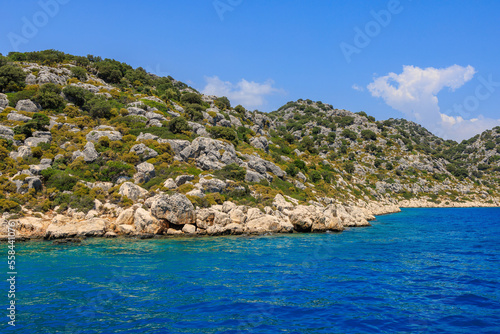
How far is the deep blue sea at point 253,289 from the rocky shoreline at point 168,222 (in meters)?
4.49

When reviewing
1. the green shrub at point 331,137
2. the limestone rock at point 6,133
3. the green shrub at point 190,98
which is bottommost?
the limestone rock at point 6,133

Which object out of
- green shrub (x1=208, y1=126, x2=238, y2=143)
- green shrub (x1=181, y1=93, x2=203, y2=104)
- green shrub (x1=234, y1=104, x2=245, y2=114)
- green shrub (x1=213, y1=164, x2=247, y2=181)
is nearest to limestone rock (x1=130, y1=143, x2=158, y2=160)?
green shrub (x1=213, y1=164, x2=247, y2=181)

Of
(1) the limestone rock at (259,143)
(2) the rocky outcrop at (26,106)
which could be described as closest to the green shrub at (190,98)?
(1) the limestone rock at (259,143)

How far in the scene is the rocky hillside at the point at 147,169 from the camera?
127ft

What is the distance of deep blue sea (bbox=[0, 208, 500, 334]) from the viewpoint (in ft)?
42.1

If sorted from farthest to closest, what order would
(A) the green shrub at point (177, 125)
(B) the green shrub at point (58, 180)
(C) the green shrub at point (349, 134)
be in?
(C) the green shrub at point (349, 134)
(A) the green shrub at point (177, 125)
(B) the green shrub at point (58, 180)

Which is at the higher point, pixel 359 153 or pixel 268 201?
pixel 359 153

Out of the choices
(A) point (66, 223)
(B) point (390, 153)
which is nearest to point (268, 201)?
(A) point (66, 223)

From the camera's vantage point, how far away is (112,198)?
4262cm

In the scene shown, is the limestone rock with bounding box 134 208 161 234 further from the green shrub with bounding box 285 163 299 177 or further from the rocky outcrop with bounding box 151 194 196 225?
the green shrub with bounding box 285 163 299 177

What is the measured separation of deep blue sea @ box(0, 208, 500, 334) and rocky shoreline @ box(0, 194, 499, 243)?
14.7ft

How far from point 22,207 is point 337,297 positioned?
39932 millimetres

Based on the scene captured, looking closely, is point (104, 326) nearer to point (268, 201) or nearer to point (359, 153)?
point (268, 201)

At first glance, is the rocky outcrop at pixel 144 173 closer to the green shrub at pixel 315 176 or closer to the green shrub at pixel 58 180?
the green shrub at pixel 58 180
